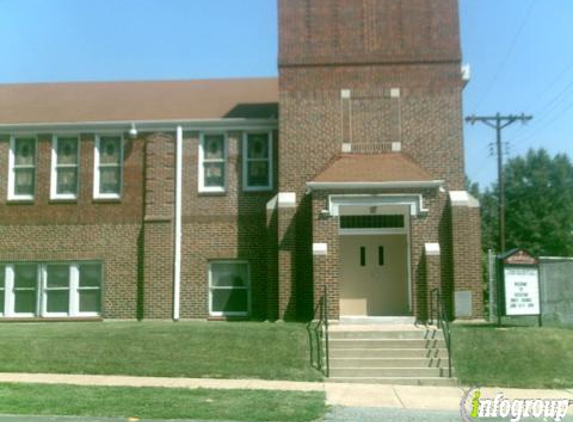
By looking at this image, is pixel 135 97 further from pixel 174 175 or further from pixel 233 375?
pixel 233 375

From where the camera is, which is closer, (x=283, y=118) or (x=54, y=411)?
(x=54, y=411)

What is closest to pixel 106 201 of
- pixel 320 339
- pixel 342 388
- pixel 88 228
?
pixel 88 228

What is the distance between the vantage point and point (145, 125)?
21266 millimetres

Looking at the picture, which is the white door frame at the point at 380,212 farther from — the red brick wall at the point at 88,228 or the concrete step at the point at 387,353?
the red brick wall at the point at 88,228

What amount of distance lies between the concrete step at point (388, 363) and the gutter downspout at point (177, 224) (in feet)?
23.1

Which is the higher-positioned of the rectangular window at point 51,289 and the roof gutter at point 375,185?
the roof gutter at point 375,185

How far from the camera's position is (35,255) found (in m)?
21.2

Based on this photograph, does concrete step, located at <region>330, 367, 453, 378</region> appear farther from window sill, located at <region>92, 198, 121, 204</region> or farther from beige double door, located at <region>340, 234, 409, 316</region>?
window sill, located at <region>92, 198, 121, 204</region>

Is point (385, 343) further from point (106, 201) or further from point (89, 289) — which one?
point (106, 201)

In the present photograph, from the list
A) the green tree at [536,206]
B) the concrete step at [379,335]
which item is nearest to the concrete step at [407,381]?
the concrete step at [379,335]

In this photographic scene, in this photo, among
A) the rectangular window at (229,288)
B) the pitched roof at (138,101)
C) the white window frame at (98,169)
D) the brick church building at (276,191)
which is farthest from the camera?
the pitched roof at (138,101)

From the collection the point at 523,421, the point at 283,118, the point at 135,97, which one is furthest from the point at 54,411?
the point at 135,97

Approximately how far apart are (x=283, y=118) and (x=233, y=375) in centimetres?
851

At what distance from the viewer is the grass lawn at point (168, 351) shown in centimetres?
1412
